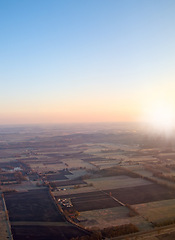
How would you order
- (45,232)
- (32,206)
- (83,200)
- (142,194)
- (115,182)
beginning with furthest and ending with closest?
1. (115,182)
2. (142,194)
3. (83,200)
4. (32,206)
5. (45,232)

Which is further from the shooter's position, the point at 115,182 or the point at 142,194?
the point at 115,182

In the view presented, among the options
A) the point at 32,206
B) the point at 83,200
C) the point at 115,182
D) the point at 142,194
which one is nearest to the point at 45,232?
the point at 32,206

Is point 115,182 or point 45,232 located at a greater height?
point 115,182

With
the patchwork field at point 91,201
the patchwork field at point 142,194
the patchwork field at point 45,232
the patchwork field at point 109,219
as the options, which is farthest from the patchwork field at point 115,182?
the patchwork field at point 45,232

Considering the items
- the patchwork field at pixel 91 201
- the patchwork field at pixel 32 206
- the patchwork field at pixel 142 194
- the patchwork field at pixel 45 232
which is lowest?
the patchwork field at pixel 45 232

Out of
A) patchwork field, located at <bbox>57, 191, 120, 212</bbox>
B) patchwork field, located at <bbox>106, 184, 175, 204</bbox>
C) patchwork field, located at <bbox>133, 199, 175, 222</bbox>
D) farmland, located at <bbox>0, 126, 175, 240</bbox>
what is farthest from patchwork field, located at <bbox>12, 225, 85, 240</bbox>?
patchwork field, located at <bbox>106, 184, 175, 204</bbox>

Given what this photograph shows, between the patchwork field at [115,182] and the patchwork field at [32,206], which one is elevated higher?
the patchwork field at [115,182]

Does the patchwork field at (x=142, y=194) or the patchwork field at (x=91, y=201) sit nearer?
the patchwork field at (x=91, y=201)

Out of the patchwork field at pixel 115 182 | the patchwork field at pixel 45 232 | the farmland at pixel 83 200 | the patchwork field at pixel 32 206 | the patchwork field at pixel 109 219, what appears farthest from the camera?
the patchwork field at pixel 115 182

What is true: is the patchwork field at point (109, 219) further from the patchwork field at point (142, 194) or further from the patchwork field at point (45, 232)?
the patchwork field at point (142, 194)

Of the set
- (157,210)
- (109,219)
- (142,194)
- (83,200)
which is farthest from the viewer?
(142,194)

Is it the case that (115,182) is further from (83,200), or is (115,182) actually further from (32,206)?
(32,206)
